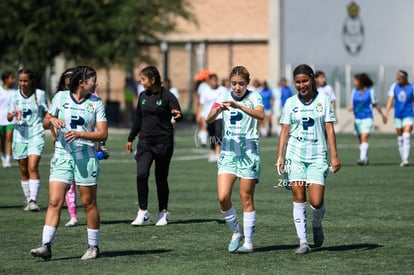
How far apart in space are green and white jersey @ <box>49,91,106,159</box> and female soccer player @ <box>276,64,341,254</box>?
6.46ft

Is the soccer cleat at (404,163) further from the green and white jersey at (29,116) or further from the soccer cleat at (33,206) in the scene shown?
the soccer cleat at (33,206)

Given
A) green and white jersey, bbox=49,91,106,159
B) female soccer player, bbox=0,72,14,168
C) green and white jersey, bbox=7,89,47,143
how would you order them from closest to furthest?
green and white jersey, bbox=49,91,106,159, green and white jersey, bbox=7,89,47,143, female soccer player, bbox=0,72,14,168

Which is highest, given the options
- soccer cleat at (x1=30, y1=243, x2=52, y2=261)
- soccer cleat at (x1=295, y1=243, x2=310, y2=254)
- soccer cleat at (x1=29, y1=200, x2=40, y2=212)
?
soccer cleat at (x1=30, y1=243, x2=52, y2=261)

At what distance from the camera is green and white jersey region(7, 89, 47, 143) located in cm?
1748

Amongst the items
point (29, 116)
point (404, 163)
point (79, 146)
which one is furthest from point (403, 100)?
point (79, 146)

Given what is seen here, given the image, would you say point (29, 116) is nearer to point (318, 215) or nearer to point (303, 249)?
point (318, 215)

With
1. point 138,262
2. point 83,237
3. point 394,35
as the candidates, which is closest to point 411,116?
point 83,237

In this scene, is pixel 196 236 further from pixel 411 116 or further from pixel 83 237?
pixel 411 116

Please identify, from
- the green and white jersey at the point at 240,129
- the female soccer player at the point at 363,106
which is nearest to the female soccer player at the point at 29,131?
the green and white jersey at the point at 240,129

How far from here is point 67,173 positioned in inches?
472

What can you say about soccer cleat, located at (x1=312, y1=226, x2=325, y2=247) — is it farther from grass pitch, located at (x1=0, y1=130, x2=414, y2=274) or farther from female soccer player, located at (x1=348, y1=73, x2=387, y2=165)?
female soccer player, located at (x1=348, y1=73, x2=387, y2=165)

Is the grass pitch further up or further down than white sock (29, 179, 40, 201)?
further down

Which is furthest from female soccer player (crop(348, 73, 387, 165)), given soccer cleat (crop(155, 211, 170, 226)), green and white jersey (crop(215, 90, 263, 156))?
green and white jersey (crop(215, 90, 263, 156))

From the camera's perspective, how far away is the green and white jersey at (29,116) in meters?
17.5
